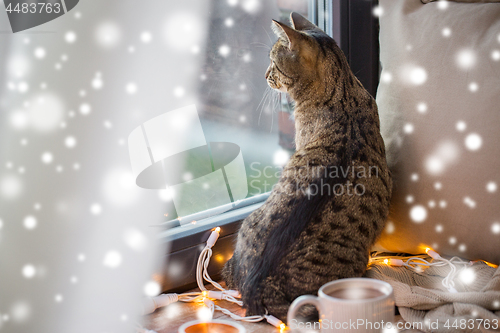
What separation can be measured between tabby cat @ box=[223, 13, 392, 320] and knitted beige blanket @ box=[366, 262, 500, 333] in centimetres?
12

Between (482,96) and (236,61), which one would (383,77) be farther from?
(236,61)

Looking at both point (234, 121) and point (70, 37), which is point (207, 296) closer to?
point (234, 121)

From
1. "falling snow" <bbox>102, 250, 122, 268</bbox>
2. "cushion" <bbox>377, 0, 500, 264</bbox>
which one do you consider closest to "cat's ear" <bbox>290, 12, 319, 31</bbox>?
"cushion" <bbox>377, 0, 500, 264</bbox>

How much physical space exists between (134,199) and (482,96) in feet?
2.77

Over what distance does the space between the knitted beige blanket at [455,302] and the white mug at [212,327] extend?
0.35 meters

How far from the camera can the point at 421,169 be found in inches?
40.4

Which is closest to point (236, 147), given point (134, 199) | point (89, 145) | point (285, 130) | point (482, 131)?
point (285, 130)

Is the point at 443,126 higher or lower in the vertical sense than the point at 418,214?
higher

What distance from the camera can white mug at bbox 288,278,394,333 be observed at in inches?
23.3

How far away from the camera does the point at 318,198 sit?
3.01 ft

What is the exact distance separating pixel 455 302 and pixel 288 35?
0.73 metres

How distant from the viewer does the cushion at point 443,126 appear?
0.93m

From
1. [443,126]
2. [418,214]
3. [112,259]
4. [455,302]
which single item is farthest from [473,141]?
[112,259]

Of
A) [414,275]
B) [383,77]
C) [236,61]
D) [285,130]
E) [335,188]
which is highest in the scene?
[236,61]
